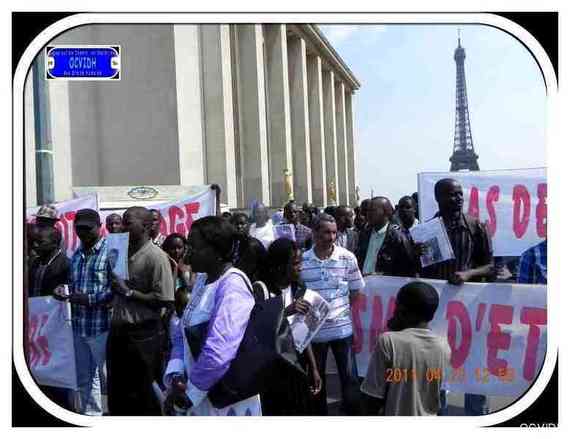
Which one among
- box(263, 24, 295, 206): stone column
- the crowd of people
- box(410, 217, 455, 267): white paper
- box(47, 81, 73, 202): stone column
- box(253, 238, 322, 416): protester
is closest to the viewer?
box(253, 238, 322, 416): protester

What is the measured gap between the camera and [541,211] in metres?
4.18

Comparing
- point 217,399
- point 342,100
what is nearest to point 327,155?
point 342,100

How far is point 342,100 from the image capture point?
35906 millimetres

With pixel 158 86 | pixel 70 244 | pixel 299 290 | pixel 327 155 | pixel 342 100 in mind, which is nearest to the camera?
pixel 299 290

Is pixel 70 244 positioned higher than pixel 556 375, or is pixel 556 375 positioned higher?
pixel 70 244

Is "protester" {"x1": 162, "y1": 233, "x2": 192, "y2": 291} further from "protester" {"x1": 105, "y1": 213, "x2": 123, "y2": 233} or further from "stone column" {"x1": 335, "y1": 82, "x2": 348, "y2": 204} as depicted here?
"stone column" {"x1": 335, "y1": 82, "x2": 348, "y2": 204}

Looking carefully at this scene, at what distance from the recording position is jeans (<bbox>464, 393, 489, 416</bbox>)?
375 cm

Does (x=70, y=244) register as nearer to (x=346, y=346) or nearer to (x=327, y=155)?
(x=346, y=346)

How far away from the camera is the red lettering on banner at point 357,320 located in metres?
4.56

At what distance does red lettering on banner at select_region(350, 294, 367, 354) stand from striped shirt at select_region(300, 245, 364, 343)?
0.33ft

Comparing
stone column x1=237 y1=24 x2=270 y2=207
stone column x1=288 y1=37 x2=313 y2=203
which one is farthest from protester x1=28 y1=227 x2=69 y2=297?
stone column x1=288 y1=37 x2=313 y2=203

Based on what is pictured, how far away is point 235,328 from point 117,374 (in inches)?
70.3

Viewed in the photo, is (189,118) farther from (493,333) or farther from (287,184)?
(287,184)
